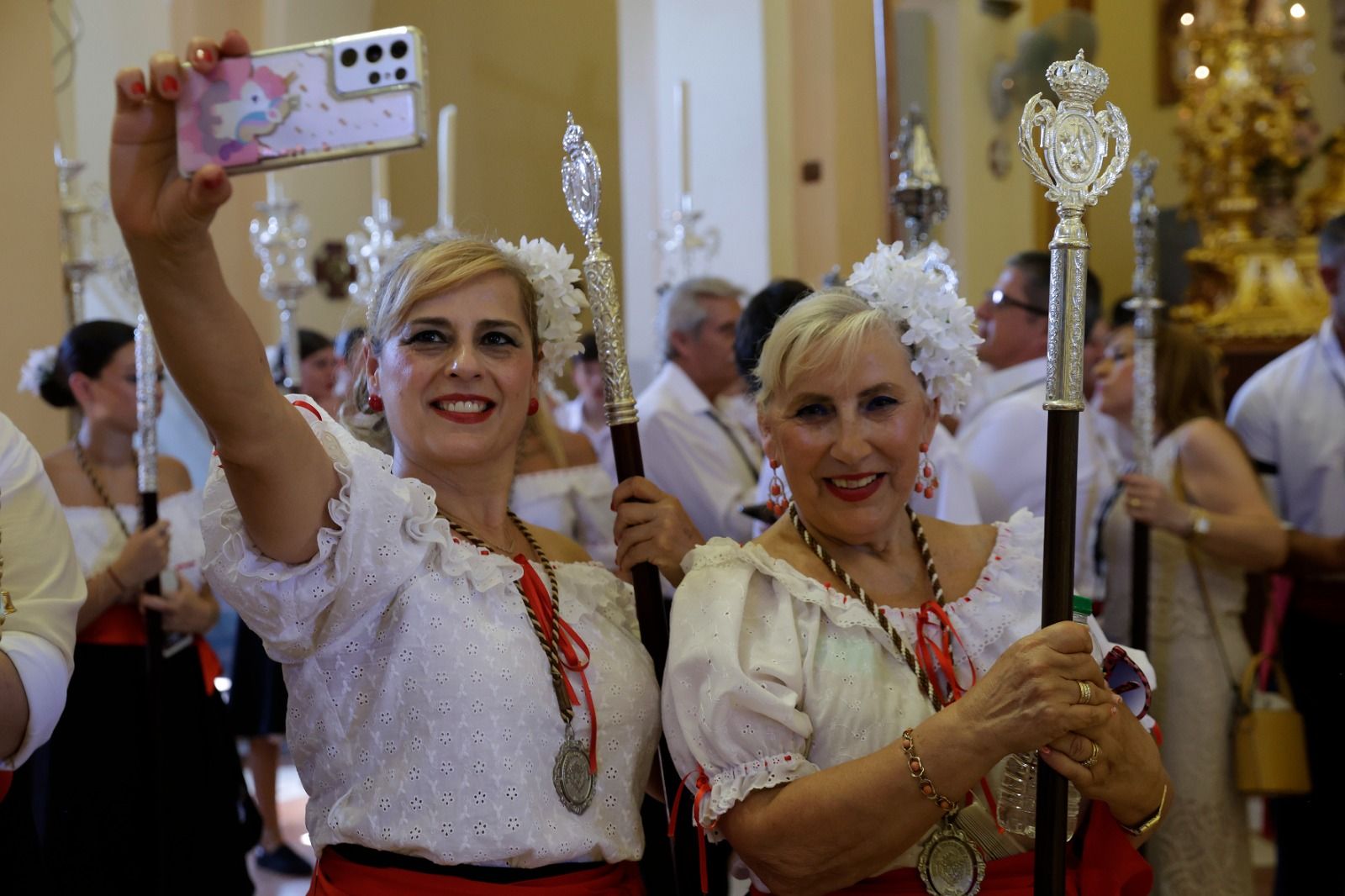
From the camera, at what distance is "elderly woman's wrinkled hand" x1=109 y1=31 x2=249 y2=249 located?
1408 millimetres

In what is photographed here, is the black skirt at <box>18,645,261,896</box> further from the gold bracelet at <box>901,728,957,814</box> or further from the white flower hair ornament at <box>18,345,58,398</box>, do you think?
the gold bracelet at <box>901,728,957,814</box>

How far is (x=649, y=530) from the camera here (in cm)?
232

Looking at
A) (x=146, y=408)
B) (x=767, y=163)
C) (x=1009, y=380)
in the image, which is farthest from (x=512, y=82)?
(x=146, y=408)

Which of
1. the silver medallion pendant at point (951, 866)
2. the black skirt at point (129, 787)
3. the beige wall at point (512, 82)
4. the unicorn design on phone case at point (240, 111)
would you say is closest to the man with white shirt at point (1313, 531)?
the silver medallion pendant at point (951, 866)

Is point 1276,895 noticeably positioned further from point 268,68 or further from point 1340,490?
point 268,68

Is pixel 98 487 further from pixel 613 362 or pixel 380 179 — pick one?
pixel 380 179

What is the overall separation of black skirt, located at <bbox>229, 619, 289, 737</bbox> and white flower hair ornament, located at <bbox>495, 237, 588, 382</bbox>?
3.02 metres

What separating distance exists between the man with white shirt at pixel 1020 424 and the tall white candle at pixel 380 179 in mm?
2814

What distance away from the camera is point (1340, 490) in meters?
4.19

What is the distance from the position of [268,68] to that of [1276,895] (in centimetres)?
382

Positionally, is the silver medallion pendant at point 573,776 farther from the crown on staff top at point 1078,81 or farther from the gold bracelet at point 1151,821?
the crown on staff top at point 1078,81

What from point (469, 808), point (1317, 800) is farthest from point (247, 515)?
point (1317, 800)

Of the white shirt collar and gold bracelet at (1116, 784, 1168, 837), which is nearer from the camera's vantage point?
gold bracelet at (1116, 784, 1168, 837)

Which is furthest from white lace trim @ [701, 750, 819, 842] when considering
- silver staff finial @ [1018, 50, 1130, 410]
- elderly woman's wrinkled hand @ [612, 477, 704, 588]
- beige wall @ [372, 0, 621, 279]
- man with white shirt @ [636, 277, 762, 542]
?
beige wall @ [372, 0, 621, 279]
